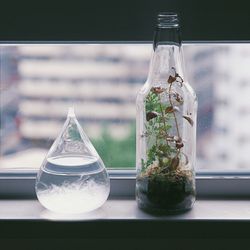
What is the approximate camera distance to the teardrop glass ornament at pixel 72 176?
137 cm

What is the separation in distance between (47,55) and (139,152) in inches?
14.5

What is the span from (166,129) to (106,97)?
0.82ft

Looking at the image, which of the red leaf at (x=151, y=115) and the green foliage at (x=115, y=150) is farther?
the green foliage at (x=115, y=150)

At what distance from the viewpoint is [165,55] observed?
4.58 feet

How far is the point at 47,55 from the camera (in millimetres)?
1542

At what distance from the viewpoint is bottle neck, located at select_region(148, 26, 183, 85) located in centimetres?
137

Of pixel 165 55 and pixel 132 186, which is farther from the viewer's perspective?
pixel 132 186

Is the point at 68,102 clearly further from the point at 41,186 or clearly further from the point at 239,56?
the point at 239,56

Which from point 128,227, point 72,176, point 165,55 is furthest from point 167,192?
point 165,55
